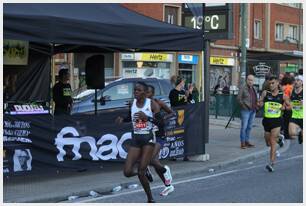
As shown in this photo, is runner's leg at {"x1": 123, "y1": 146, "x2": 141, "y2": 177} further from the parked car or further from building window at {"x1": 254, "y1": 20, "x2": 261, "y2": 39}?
building window at {"x1": 254, "y1": 20, "x2": 261, "y2": 39}

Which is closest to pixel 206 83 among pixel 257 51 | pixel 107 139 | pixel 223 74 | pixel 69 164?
pixel 107 139

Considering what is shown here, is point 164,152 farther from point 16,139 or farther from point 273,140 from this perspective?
point 16,139

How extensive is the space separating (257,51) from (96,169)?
3308 centimetres

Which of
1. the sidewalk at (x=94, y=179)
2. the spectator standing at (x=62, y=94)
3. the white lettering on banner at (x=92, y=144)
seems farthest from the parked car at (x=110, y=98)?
the white lettering on banner at (x=92, y=144)

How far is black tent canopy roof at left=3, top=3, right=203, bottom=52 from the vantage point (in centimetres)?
858

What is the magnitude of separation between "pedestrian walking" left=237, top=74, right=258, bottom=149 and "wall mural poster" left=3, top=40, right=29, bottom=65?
16.6ft

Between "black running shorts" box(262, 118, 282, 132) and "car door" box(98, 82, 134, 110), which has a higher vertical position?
"car door" box(98, 82, 134, 110)

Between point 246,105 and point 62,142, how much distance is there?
5.55 metres

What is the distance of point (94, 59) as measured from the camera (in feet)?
40.1

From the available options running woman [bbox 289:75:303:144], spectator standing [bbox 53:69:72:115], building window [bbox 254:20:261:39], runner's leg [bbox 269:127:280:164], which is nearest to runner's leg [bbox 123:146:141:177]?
runner's leg [bbox 269:127:280:164]

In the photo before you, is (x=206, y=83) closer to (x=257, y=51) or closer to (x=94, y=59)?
(x=94, y=59)

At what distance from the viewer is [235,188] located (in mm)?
8711

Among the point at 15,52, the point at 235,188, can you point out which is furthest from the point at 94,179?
the point at 15,52

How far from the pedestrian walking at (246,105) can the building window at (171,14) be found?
2259 centimetres
